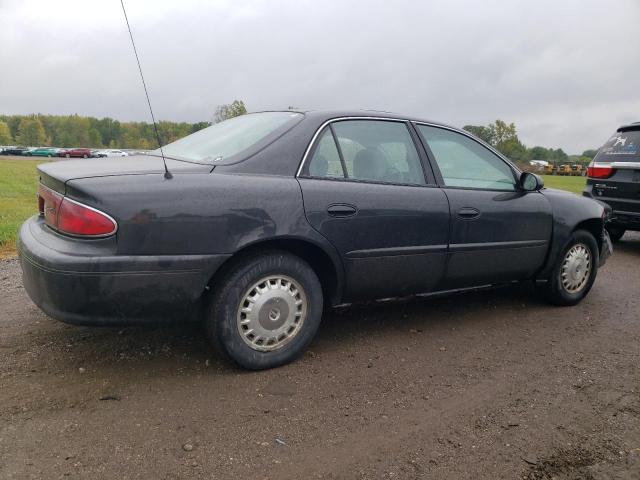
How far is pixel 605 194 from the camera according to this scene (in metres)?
7.43

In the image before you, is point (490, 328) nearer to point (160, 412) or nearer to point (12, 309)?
point (160, 412)

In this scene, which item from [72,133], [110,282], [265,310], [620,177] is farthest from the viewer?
[72,133]

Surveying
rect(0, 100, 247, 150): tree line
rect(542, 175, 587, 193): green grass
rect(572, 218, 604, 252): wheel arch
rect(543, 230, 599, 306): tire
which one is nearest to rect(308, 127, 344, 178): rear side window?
rect(543, 230, 599, 306): tire

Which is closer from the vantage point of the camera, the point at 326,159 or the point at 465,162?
the point at 326,159

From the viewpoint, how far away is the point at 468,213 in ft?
12.5

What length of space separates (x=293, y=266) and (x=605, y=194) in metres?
6.07

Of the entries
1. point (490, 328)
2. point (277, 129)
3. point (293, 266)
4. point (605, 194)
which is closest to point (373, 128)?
point (277, 129)

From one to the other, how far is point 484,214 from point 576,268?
4.42 ft

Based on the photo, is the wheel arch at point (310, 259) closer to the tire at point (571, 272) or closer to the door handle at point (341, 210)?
the door handle at point (341, 210)

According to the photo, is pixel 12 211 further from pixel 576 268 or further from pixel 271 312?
pixel 576 268

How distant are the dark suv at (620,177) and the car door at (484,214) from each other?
351cm

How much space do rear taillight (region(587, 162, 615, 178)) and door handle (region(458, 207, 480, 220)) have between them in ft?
15.0

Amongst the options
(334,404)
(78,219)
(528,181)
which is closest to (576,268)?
(528,181)

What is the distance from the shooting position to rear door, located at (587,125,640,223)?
701 centimetres
